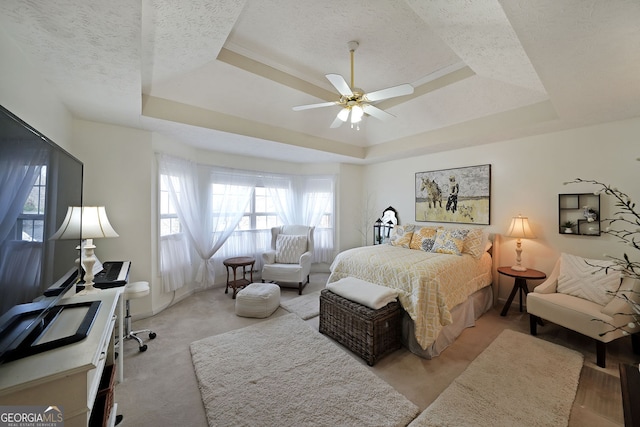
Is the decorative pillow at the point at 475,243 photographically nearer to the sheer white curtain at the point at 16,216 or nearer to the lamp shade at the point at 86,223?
the sheer white curtain at the point at 16,216

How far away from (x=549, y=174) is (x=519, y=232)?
0.85m

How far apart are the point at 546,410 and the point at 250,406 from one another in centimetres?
206

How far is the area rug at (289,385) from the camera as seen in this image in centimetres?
156

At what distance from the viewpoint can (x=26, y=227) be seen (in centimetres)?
98

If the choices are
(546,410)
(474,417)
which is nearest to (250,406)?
(474,417)

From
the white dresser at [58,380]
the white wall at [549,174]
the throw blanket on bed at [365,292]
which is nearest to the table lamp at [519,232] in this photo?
the white wall at [549,174]

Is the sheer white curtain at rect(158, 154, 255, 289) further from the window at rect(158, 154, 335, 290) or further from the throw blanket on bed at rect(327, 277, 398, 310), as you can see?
the throw blanket on bed at rect(327, 277, 398, 310)

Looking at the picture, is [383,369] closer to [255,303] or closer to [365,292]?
[365,292]

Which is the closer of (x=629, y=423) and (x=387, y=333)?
(x=629, y=423)

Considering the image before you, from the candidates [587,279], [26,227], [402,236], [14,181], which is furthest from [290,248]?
[587,279]

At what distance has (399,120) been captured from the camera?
3740 millimetres

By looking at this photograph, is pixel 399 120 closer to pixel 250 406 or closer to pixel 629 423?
pixel 629 423

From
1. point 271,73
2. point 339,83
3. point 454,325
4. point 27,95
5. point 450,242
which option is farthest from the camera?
point 450,242

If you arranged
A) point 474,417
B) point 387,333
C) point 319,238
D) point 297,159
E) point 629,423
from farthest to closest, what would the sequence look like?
point 319,238, point 297,159, point 387,333, point 474,417, point 629,423
